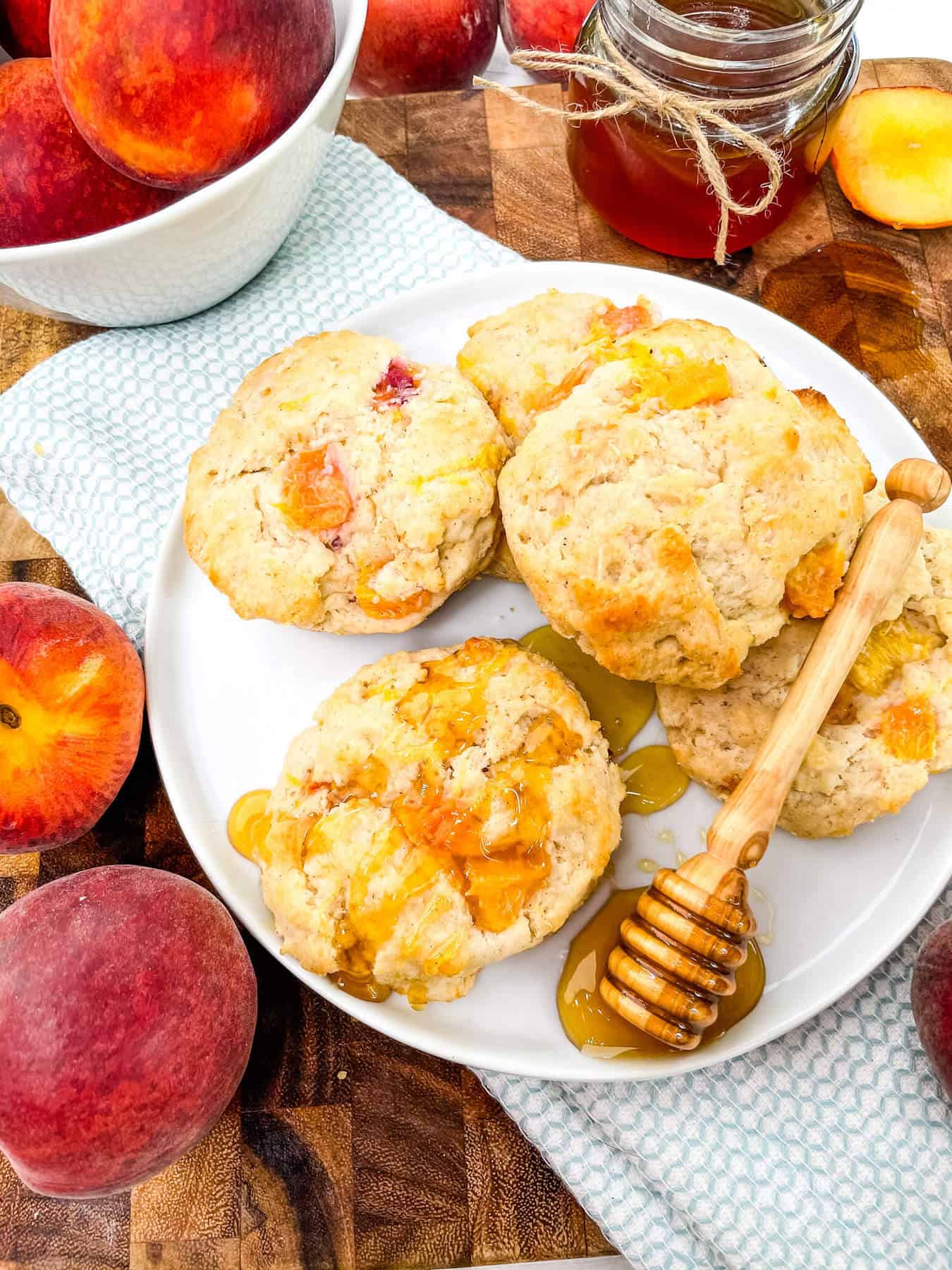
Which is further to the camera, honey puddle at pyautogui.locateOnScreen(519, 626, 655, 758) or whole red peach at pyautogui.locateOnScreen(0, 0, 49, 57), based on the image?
whole red peach at pyautogui.locateOnScreen(0, 0, 49, 57)

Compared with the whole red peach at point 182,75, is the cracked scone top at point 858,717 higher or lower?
lower

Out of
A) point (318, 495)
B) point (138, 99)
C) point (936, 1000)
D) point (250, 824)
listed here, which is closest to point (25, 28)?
point (138, 99)

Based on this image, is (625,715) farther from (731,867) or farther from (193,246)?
(193,246)

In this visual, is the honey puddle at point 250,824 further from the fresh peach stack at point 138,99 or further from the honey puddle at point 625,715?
the fresh peach stack at point 138,99

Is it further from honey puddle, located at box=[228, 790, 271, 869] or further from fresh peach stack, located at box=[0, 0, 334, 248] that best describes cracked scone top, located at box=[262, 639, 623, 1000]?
fresh peach stack, located at box=[0, 0, 334, 248]

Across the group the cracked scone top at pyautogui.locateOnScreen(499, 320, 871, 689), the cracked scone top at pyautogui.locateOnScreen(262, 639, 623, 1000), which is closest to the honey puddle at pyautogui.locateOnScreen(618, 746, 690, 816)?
the cracked scone top at pyautogui.locateOnScreen(262, 639, 623, 1000)

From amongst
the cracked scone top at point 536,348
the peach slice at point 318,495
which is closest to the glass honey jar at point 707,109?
the cracked scone top at point 536,348

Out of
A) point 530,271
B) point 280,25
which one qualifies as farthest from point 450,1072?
point 280,25
